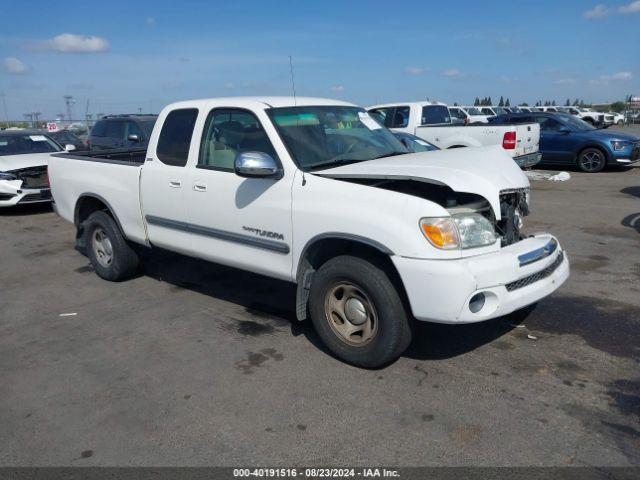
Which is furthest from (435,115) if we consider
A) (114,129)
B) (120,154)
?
(120,154)

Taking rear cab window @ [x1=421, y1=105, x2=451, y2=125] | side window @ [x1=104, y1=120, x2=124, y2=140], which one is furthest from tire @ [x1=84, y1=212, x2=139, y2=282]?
rear cab window @ [x1=421, y1=105, x2=451, y2=125]

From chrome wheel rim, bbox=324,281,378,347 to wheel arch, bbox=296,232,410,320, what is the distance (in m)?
0.22

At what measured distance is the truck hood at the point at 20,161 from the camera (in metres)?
10.8

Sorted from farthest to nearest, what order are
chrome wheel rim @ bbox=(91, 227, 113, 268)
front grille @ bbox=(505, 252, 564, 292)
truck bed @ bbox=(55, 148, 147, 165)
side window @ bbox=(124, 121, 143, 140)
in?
side window @ bbox=(124, 121, 143, 140) → truck bed @ bbox=(55, 148, 147, 165) → chrome wheel rim @ bbox=(91, 227, 113, 268) → front grille @ bbox=(505, 252, 564, 292)

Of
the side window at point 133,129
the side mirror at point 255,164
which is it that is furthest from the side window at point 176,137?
the side window at point 133,129

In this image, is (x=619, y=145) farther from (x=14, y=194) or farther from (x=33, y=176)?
(x=14, y=194)

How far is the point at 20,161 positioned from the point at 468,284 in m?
10.3

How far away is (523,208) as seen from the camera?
4562 mm

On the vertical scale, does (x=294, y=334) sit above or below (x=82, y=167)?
below

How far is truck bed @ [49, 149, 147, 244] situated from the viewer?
18.9 ft

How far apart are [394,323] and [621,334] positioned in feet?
6.81

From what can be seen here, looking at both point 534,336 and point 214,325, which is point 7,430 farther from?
point 534,336

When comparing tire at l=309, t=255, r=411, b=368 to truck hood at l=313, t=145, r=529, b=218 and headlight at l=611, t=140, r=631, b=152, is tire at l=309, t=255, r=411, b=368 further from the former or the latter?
headlight at l=611, t=140, r=631, b=152

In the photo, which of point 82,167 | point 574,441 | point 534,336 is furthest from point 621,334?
point 82,167
